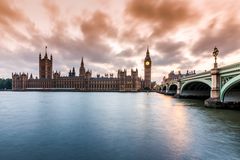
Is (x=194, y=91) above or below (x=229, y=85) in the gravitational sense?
below

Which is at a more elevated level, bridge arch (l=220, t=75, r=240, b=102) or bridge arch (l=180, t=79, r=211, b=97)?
bridge arch (l=220, t=75, r=240, b=102)

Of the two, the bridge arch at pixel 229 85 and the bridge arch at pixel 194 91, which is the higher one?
the bridge arch at pixel 229 85

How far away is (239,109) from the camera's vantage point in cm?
2684

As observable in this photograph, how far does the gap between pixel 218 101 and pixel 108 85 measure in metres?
166

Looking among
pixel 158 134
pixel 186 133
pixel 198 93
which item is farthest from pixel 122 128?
pixel 198 93

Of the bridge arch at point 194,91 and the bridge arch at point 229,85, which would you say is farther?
the bridge arch at point 194,91

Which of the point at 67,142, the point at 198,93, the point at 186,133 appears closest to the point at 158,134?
the point at 186,133

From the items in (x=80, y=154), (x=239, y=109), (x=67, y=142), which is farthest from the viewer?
(x=239, y=109)

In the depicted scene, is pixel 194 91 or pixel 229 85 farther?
pixel 194 91

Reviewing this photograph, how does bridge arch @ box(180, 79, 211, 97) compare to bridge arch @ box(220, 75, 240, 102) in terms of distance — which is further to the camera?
bridge arch @ box(180, 79, 211, 97)

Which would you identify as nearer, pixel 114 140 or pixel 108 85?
pixel 114 140

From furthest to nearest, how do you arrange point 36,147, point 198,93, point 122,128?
point 198,93 < point 122,128 < point 36,147

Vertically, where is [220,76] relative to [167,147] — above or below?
above

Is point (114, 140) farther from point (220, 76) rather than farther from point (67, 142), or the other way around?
point (220, 76)
